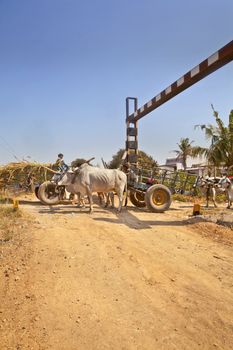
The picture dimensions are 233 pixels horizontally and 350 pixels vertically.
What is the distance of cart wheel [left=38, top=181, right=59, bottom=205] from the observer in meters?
13.3

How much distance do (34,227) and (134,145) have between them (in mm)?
7144

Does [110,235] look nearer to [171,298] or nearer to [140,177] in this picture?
[171,298]

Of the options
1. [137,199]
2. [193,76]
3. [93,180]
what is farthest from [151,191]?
[193,76]

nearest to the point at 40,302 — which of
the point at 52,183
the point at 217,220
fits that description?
the point at 217,220

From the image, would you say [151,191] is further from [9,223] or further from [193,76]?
[9,223]

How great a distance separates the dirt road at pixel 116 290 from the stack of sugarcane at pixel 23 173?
602cm

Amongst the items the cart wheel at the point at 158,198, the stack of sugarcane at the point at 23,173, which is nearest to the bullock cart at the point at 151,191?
the cart wheel at the point at 158,198

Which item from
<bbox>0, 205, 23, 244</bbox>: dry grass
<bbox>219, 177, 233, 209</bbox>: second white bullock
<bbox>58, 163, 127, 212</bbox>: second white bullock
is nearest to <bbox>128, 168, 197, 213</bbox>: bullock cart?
<bbox>58, 163, 127, 212</bbox>: second white bullock

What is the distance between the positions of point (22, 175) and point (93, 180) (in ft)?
14.0

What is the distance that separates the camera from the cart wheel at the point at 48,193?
13320 millimetres

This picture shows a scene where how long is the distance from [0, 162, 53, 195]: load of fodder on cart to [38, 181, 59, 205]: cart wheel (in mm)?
614

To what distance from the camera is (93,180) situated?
38.0ft

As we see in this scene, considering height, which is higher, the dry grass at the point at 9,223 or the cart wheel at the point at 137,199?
the cart wheel at the point at 137,199

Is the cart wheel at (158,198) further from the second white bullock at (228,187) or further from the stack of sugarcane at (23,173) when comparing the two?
the stack of sugarcane at (23,173)
